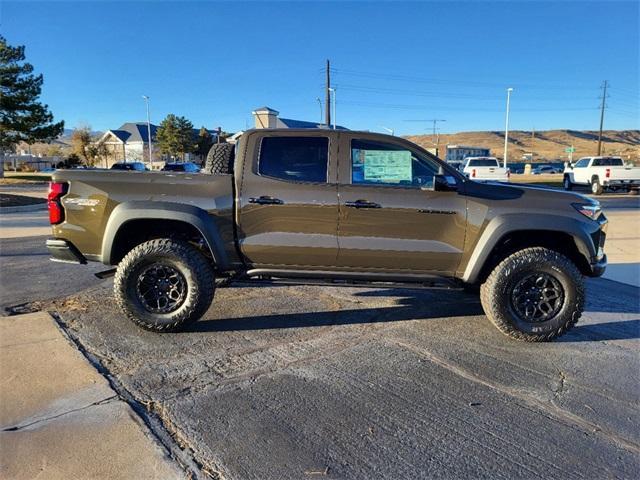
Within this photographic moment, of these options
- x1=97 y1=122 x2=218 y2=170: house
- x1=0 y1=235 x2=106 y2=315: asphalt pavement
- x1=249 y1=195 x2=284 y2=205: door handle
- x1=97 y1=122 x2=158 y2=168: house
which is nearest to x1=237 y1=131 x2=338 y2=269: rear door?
x1=249 y1=195 x2=284 y2=205: door handle

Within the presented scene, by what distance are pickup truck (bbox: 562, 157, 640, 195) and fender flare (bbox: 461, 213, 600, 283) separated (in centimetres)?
2173

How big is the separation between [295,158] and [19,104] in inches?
1297

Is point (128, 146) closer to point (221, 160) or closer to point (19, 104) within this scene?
point (19, 104)

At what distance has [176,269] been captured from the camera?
4441mm

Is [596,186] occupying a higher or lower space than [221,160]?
lower

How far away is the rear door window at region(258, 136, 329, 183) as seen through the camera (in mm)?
4488

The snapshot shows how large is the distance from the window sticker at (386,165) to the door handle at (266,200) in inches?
33.2

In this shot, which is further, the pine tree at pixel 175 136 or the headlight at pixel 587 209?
the pine tree at pixel 175 136

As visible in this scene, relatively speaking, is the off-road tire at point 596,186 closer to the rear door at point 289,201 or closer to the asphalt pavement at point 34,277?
the rear door at point 289,201

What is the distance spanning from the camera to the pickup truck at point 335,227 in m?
4.34

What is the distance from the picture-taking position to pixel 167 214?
432 centimetres

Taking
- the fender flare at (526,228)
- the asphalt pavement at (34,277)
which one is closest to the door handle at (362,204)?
the fender flare at (526,228)

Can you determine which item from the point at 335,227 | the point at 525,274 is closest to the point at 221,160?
the point at 335,227

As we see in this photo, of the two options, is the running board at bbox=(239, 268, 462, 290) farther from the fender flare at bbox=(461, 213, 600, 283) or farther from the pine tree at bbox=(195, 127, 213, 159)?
the pine tree at bbox=(195, 127, 213, 159)
